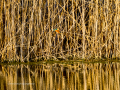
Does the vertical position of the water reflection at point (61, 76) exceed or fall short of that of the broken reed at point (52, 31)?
it falls short

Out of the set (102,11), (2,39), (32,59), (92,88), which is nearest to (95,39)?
(102,11)

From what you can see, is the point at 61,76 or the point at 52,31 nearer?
the point at 61,76

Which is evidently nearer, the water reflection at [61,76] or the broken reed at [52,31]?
the water reflection at [61,76]

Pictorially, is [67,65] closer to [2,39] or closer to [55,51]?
[55,51]

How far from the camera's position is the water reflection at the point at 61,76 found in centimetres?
442

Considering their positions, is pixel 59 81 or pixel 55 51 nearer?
pixel 59 81

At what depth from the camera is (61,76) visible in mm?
5320

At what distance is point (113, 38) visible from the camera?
25.3 feet

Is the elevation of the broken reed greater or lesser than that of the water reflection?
greater

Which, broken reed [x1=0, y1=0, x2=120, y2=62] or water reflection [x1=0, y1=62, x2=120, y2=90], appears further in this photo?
broken reed [x1=0, y1=0, x2=120, y2=62]

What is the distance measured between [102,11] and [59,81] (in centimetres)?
285

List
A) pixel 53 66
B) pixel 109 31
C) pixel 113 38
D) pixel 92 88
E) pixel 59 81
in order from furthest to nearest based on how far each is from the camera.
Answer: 1. pixel 113 38
2. pixel 109 31
3. pixel 53 66
4. pixel 59 81
5. pixel 92 88

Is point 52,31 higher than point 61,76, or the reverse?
point 52,31

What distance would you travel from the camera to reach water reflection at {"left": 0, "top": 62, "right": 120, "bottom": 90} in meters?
4.42
